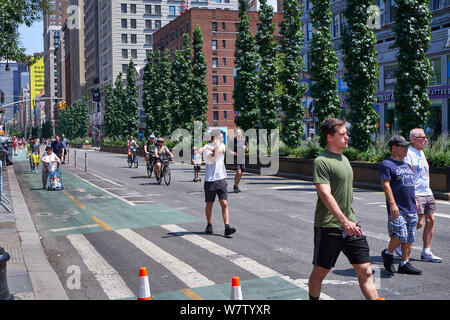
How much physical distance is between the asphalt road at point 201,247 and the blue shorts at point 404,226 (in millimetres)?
570

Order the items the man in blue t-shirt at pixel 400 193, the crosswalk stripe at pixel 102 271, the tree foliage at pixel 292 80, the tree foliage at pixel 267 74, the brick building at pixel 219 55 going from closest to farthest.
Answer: the crosswalk stripe at pixel 102 271 → the man in blue t-shirt at pixel 400 193 → the tree foliage at pixel 292 80 → the tree foliage at pixel 267 74 → the brick building at pixel 219 55

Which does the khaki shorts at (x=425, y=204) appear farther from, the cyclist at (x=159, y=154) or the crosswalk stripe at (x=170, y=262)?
the cyclist at (x=159, y=154)

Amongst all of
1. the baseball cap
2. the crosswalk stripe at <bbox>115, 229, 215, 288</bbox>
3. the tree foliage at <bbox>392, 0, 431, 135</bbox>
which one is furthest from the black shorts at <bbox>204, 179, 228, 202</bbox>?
the tree foliage at <bbox>392, 0, 431, 135</bbox>

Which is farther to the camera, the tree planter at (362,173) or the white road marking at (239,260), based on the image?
the tree planter at (362,173)

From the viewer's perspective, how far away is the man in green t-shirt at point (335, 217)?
523 cm

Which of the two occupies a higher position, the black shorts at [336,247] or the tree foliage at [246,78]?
the tree foliage at [246,78]

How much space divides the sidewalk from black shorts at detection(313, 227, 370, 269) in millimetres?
3236

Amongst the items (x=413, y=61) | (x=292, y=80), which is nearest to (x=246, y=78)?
(x=292, y=80)

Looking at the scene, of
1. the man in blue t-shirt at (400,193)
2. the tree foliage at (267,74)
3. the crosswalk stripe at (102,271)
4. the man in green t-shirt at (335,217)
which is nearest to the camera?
the man in green t-shirt at (335,217)

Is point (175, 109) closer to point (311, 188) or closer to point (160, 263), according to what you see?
point (311, 188)

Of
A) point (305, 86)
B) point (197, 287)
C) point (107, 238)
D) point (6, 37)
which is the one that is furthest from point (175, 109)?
point (197, 287)

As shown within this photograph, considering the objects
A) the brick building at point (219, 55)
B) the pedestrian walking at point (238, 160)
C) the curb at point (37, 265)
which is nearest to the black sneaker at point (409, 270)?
the curb at point (37, 265)

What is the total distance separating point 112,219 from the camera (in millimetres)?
12898

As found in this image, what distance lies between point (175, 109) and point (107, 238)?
143 ft
